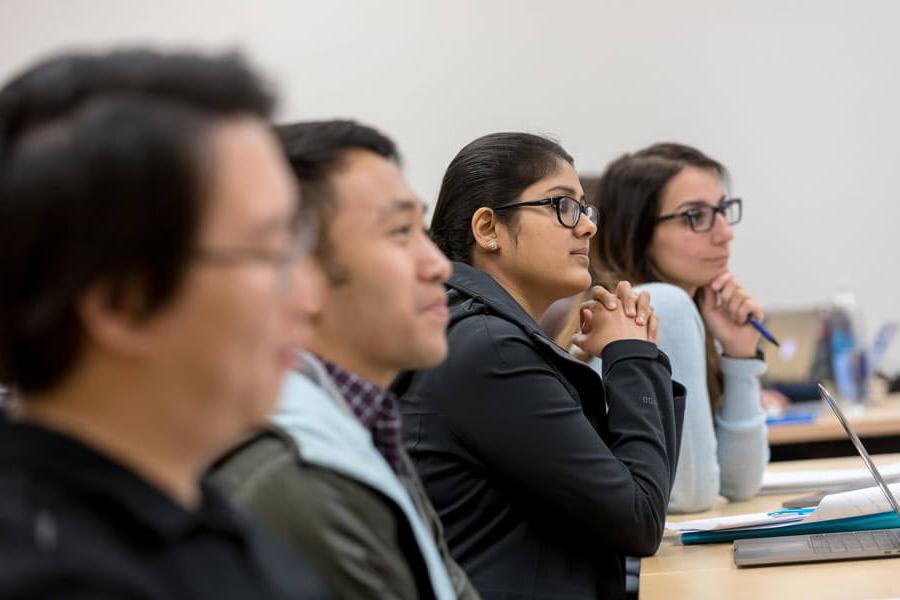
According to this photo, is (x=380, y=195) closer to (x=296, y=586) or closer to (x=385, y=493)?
(x=385, y=493)

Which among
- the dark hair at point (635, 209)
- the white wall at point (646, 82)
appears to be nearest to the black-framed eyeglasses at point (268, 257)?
the dark hair at point (635, 209)

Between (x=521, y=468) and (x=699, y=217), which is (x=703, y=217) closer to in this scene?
(x=699, y=217)

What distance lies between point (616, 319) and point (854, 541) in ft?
1.67

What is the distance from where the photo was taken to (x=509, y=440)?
1717 millimetres

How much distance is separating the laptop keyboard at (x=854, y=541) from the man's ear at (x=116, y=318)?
129 centimetres

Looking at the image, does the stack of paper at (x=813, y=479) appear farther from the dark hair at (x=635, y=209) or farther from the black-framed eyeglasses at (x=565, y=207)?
the black-framed eyeglasses at (x=565, y=207)

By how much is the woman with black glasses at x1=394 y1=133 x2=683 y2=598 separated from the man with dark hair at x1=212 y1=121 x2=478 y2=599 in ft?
1.15

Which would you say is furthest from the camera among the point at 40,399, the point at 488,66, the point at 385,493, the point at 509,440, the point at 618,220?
the point at 488,66

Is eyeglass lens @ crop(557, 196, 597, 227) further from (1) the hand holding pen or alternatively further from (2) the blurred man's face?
(2) the blurred man's face

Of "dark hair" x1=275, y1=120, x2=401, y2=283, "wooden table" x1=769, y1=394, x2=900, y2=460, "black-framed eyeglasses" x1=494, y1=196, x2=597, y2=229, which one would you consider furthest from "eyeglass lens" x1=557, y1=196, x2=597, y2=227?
"wooden table" x1=769, y1=394, x2=900, y2=460

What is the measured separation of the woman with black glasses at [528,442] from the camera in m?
1.72

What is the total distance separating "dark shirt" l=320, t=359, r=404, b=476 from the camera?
128cm

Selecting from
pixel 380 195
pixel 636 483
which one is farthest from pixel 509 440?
pixel 380 195

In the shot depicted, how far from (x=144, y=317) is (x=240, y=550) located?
19cm
